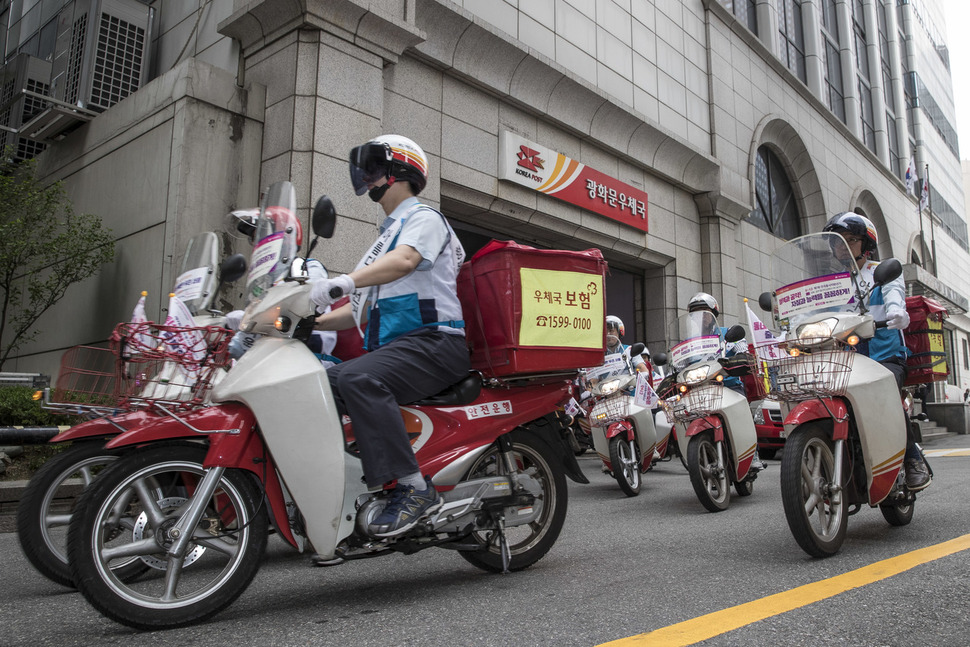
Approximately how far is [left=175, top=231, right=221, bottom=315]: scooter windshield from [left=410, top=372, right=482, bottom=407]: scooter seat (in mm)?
2340

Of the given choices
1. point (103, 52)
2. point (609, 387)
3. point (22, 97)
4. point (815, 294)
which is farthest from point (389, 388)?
point (22, 97)

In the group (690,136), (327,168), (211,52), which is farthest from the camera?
(690,136)

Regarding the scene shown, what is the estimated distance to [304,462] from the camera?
2.73 metres

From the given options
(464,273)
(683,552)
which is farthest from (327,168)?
(683,552)

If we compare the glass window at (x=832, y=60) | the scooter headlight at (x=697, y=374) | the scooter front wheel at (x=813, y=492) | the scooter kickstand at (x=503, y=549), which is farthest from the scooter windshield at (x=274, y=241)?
the glass window at (x=832, y=60)

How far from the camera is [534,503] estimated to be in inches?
136

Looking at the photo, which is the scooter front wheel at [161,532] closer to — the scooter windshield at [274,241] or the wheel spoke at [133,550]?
the wheel spoke at [133,550]

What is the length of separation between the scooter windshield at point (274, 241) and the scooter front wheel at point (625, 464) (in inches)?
181

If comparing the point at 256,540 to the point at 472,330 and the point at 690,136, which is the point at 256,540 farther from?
the point at 690,136

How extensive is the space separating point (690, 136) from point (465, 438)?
14435mm

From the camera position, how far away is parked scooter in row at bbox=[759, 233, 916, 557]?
3.60m

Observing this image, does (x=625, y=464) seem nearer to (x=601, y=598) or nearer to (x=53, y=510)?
(x=601, y=598)

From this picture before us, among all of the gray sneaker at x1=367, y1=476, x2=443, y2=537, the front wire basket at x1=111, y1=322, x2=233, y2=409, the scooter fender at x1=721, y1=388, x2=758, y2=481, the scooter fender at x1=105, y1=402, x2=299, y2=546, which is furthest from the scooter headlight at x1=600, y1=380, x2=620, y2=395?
the scooter fender at x1=105, y1=402, x2=299, y2=546

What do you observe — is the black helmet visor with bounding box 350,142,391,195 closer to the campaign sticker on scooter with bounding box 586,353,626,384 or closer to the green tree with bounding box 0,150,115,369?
the campaign sticker on scooter with bounding box 586,353,626,384
